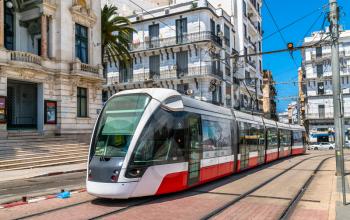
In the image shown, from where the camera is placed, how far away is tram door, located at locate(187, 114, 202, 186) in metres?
11.5

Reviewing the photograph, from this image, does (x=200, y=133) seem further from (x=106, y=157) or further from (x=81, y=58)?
(x=81, y=58)

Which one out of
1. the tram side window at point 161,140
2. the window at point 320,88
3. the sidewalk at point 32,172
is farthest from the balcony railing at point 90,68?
the window at point 320,88

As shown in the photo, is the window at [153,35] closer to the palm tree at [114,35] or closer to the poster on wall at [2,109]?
the palm tree at [114,35]

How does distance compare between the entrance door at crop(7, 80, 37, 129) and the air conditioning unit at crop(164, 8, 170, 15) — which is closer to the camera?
the entrance door at crop(7, 80, 37, 129)

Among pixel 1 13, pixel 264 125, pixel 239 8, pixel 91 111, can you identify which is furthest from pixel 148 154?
pixel 239 8

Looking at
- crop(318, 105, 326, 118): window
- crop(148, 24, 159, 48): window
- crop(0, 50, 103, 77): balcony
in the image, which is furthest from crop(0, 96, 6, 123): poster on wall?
crop(318, 105, 326, 118): window

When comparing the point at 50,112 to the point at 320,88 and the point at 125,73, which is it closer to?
the point at 125,73

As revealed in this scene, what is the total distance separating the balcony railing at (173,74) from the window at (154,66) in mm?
161

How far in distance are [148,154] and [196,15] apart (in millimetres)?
36488

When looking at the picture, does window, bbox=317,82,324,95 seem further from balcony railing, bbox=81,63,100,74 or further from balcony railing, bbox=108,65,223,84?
balcony railing, bbox=81,63,100,74

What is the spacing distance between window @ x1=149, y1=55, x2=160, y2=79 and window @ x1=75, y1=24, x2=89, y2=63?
46.8ft

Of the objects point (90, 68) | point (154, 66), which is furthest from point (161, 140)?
point (154, 66)

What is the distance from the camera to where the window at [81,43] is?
32.2 metres

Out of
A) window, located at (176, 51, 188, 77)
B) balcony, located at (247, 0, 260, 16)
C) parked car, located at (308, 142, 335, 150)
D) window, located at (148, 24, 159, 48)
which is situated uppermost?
balcony, located at (247, 0, 260, 16)
